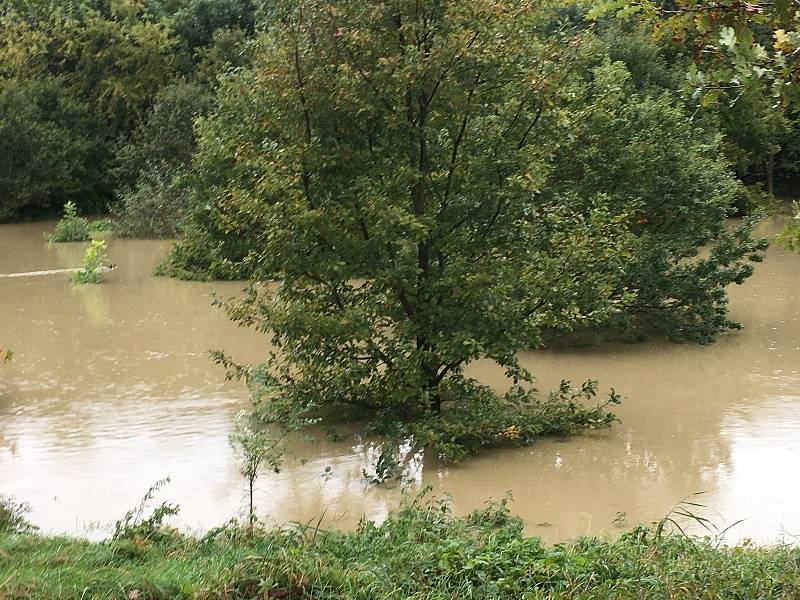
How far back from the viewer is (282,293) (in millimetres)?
10430

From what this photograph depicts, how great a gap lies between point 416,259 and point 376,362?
119 centimetres

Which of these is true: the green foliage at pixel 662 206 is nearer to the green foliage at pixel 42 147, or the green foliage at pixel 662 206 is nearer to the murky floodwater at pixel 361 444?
the murky floodwater at pixel 361 444

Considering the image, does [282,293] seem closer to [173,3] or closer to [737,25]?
[737,25]

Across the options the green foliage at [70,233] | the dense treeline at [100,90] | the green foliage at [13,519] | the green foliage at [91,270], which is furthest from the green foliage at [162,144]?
the green foliage at [13,519]

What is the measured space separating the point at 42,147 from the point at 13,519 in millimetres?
27934

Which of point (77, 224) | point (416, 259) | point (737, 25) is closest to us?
point (737, 25)

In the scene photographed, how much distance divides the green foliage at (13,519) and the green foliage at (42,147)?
26601mm

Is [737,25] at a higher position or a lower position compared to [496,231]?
higher

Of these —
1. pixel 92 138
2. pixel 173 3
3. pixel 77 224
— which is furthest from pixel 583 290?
pixel 173 3

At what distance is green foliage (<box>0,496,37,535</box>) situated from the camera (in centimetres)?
721

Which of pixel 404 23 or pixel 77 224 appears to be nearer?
pixel 404 23

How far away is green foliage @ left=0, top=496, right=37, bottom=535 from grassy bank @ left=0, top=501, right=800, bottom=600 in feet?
2.04

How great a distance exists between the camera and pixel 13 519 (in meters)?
7.51

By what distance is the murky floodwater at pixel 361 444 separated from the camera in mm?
8359
